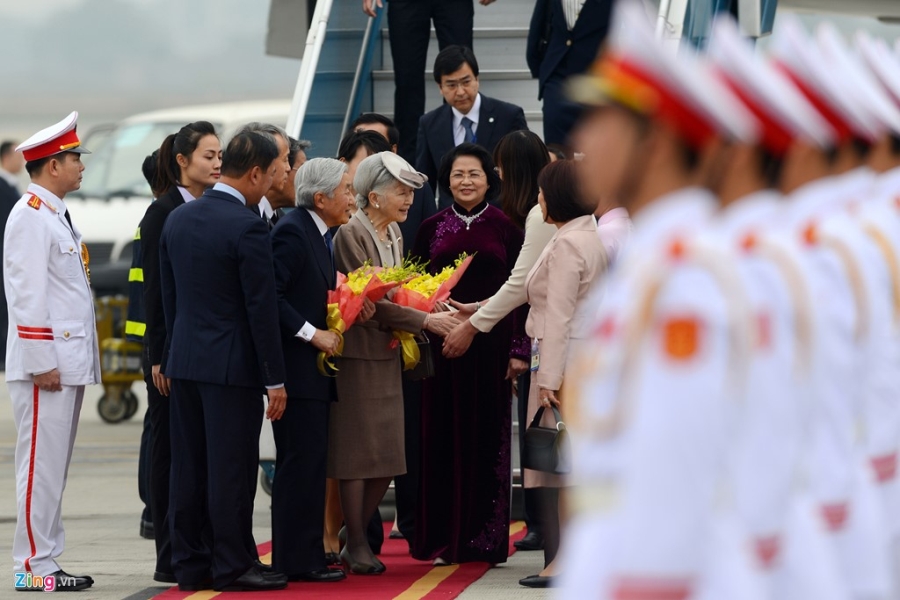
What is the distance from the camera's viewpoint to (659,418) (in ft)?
8.34

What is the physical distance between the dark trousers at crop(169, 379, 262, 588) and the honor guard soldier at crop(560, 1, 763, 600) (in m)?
3.96

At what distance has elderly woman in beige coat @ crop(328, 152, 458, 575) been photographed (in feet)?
23.5

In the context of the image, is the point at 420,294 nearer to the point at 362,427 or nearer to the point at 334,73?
the point at 362,427

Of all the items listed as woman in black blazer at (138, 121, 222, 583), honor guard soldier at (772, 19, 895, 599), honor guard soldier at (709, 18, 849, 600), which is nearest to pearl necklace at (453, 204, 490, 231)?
woman in black blazer at (138, 121, 222, 583)

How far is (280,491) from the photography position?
272 inches

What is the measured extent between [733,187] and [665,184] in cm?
18

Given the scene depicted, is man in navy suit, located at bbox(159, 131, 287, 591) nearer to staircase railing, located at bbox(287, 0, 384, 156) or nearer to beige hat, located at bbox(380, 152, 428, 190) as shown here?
beige hat, located at bbox(380, 152, 428, 190)

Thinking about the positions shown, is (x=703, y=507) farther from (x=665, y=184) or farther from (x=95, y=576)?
(x=95, y=576)

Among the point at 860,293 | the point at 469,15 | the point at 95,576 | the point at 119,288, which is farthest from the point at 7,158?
the point at 860,293

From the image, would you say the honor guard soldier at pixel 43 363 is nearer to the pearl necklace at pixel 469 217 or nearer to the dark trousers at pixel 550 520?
the pearl necklace at pixel 469 217

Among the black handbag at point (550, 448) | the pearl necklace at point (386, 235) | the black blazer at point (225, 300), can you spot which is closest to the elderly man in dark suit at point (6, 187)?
the pearl necklace at point (386, 235)

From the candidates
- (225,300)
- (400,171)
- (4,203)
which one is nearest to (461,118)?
(400,171)

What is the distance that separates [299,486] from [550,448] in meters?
1.13

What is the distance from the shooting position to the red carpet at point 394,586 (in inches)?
262
